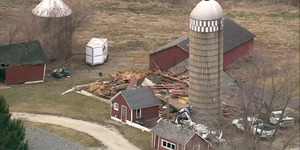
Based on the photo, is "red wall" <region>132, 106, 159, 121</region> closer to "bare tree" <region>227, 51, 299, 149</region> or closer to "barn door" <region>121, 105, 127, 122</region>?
"barn door" <region>121, 105, 127, 122</region>

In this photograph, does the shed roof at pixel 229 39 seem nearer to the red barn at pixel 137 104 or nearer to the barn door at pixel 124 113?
the red barn at pixel 137 104

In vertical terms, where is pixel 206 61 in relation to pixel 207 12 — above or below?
below

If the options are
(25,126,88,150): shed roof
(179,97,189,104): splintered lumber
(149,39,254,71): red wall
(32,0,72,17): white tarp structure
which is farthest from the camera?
(32,0,72,17): white tarp structure

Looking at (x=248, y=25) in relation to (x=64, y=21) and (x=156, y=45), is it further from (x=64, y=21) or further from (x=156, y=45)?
(x=64, y=21)

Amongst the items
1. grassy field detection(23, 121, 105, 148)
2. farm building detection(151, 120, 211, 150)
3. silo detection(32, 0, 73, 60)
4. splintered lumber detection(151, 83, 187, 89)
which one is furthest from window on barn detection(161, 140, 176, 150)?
silo detection(32, 0, 73, 60)

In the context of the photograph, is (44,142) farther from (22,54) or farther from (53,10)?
(53,10)

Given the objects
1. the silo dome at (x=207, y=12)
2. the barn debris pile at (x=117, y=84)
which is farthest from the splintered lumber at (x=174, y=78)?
the silo dome at (x=207, y=12)

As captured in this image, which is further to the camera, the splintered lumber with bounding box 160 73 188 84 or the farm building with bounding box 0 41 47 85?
the farm building with bounding box 0 41 47 85

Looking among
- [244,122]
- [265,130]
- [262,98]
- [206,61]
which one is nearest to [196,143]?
[265,130]
